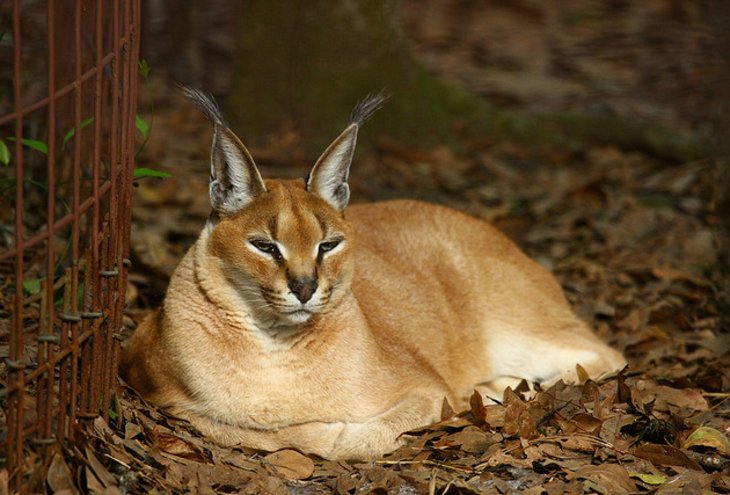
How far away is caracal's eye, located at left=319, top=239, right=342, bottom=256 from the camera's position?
17.2 ft

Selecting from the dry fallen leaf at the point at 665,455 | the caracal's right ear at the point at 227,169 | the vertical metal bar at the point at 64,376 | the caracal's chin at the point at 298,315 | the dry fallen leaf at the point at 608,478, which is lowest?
the dry fallen leaf at the point at 665,455

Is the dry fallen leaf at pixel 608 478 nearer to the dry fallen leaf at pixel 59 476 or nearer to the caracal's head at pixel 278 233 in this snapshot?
the caracal's head at pixel 278 233

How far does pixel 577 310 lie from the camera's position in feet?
26.3

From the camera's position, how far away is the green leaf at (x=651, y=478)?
4914 mm

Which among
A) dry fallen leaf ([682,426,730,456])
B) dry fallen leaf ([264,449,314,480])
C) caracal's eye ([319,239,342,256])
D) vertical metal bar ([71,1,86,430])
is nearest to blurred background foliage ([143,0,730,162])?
dry fallen leaf ([682,426,730,456])

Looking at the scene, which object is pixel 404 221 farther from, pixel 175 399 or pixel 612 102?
pixel 612 102

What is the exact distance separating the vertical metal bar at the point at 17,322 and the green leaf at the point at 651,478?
2873 millimetres

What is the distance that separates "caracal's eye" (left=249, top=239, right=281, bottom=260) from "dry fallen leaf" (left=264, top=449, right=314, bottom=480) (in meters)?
0.99

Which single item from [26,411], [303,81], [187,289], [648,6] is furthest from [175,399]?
[648,6]

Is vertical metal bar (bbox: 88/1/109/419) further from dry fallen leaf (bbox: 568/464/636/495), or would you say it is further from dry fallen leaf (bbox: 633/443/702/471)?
dry fallen leaf (bbox: 633/443/702/471)

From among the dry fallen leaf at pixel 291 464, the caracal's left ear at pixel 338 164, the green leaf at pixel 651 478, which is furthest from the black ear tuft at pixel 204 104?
the green leaf at pixel 651 478

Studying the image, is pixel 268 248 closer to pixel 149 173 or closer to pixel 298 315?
pixel 298 315

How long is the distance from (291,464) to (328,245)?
112 centimetres

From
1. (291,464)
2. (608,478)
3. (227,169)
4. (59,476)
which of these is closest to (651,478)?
(608,478)
